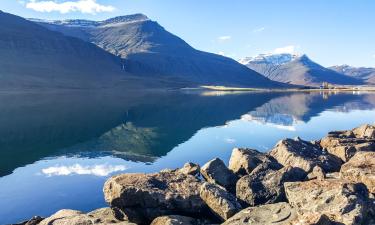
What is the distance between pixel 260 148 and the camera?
4347 centimetres

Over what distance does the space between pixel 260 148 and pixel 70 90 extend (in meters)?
157

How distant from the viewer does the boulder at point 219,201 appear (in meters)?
15.4

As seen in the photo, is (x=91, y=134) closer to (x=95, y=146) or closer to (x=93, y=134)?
A: (x=93, y=134)

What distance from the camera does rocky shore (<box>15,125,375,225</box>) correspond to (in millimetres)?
12980

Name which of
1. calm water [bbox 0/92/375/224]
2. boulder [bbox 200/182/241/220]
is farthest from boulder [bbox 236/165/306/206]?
calm water [bbox 0/92/375/224]

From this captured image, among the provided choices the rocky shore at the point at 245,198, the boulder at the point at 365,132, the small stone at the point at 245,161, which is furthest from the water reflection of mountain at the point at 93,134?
the rocky shore at the point at 245,198

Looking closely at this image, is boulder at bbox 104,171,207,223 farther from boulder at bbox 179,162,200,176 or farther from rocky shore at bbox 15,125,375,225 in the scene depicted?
boulder at bbox 179,162,200,176

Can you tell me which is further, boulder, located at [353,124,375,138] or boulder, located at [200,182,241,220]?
boulder, located at [353,124,375,138]

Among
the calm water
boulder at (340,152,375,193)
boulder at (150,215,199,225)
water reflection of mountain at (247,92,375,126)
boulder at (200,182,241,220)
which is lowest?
water reflection of mountain at (247,92,375,126)

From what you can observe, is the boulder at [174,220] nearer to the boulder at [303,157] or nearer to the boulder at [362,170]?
the boulder at [362,170]

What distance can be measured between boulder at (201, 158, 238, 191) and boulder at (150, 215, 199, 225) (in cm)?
507

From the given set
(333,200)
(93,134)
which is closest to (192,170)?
(333,200)

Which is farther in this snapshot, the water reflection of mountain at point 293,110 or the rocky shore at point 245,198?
the water reflection of mountain at point 293,110

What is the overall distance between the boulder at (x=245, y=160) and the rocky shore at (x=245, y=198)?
5.49ft
